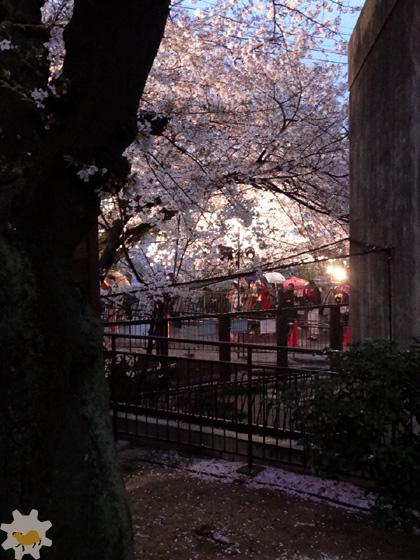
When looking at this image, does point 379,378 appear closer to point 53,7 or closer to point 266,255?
point 53,7

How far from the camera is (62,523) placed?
8.70 ft

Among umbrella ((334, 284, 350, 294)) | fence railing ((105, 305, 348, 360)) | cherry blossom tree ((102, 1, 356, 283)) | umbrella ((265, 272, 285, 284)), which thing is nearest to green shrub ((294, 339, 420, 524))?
cherry blossom tree ((102, 1, 356, 283))

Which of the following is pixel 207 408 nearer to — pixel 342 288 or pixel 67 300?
pixel 67 300

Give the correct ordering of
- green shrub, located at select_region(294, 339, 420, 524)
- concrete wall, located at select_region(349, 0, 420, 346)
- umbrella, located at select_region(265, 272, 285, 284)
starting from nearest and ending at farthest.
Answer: green shrub, located at select_region(294, 339, 420, 524) → concrete wall, located at select_region(349, 0, 420, 346) → umbrella, located at select_region(265, 272, 285, 284)

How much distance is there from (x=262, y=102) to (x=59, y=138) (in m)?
9.25

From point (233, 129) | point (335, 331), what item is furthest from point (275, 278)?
point (233, 129)

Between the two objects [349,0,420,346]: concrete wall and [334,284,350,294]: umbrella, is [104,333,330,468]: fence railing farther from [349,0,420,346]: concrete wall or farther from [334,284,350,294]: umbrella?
[334,284,350,294]: umbrella

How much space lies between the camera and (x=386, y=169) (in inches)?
235

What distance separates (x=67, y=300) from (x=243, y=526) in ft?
8.94

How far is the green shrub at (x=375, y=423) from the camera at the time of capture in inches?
153

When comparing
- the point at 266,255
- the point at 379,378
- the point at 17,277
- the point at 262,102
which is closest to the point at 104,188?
the point at 17,277

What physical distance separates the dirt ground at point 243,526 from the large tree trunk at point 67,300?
1.40 meters

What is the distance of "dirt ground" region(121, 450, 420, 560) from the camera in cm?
396

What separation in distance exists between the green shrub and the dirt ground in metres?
0.33
